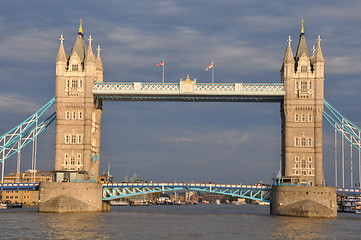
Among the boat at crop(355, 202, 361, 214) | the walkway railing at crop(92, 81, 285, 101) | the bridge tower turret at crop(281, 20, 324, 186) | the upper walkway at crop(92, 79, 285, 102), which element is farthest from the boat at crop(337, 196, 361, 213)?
the walkway railing at crop(92, 81, 285, 101)

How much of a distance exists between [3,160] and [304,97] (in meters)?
60.1

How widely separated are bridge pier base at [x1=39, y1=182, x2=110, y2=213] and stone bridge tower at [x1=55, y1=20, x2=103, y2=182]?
21.7 feet

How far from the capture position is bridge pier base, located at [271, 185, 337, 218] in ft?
396

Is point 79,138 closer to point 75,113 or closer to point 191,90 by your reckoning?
point 75,113

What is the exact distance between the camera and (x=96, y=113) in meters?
137

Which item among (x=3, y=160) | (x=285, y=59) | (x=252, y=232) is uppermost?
(x=285, y=59)

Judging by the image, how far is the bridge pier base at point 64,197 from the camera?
4779 inches

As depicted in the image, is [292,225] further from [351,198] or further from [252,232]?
[351,198]

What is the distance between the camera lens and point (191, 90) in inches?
5143

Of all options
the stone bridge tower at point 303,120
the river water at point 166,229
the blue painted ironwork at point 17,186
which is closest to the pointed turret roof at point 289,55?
the stone bridge tower at point 303,120

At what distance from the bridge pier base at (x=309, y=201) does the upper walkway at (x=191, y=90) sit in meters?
→ 19.7

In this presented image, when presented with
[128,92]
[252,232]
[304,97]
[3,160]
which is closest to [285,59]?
[304,97]

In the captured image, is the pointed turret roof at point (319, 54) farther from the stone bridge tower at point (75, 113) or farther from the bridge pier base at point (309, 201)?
the stone bridge tower at point (75, 113)

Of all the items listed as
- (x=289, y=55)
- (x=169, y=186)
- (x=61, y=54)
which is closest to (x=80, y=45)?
(x=61, y=54)
